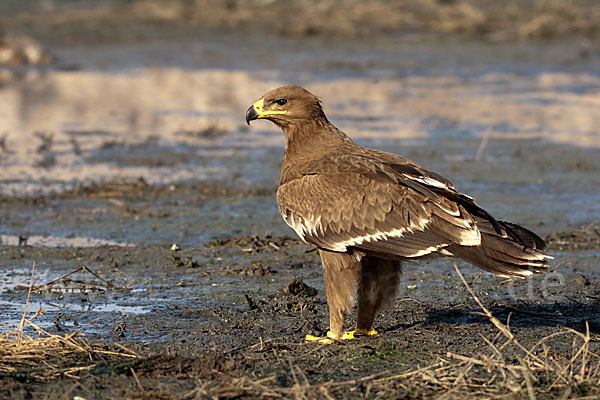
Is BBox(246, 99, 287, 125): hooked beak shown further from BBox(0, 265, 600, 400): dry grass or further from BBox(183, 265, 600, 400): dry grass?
BBox(183, 265, 600, 400): dry grass

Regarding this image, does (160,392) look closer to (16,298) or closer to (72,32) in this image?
(16,298)

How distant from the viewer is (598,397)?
4414 millimetres

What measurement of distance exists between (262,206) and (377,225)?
4.04m

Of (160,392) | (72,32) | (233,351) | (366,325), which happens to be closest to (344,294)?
(366,325)

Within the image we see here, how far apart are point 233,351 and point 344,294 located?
2.42ft

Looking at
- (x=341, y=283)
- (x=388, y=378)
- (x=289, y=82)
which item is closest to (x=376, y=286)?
(x=341, y=283)

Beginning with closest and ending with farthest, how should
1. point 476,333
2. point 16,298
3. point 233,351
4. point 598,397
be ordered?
point 598,397 < point 233,351 < point 476,333 < point 16,298

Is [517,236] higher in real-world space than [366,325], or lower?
higher

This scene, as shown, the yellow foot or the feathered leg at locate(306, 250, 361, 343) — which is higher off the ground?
the feathered leg at locate(306, 250, 361, 343)

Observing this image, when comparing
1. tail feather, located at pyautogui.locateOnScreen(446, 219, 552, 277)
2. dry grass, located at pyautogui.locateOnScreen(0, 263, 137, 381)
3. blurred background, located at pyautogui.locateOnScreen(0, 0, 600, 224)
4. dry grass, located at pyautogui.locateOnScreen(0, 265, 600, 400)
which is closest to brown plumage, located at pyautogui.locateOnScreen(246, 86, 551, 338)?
tail feather, located at pyautogui.locateOnScreen(446, 219, 552, 277)

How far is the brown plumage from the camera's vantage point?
542 cm

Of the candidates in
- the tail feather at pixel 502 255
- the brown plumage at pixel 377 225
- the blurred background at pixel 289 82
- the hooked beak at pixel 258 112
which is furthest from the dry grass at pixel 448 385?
the blurred background at pixel 289 82

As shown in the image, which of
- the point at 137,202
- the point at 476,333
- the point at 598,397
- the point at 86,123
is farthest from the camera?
the point at 86,123

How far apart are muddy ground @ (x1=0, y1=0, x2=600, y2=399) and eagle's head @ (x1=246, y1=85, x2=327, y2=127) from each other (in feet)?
3.85
